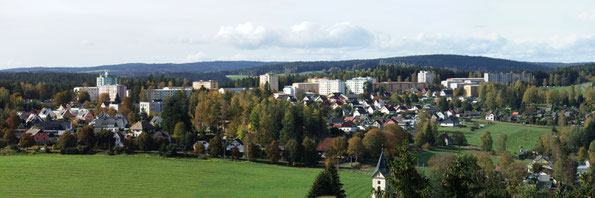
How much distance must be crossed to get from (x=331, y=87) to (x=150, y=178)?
73817 millimetres

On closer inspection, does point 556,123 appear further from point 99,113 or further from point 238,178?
point 99,113

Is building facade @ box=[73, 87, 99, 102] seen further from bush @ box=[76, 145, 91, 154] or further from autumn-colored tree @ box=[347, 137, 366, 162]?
autumn-colored tree @ box=[347, 137, 366, 162]

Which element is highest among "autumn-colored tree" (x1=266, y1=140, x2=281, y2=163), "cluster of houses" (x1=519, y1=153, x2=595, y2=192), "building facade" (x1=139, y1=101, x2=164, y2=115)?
"building facade" (x1=139, y1=101, x2=164, y2=115)

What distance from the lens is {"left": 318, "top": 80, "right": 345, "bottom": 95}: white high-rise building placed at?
339 feet

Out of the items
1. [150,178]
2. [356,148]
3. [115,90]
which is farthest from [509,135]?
[115,90]

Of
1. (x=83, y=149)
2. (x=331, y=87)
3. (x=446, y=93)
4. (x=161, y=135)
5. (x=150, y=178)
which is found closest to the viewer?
(x=150, y=178)

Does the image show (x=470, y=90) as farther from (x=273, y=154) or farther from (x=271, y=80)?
(x=273, y=154)

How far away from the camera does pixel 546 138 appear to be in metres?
46.3

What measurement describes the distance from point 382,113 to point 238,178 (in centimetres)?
4108

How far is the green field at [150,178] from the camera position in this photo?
29594 mm

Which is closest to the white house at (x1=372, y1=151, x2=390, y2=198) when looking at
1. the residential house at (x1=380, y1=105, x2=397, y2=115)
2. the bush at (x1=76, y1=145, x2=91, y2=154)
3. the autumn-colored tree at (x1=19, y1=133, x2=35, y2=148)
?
the bush at (x1=76, y1=145, x2=91, y2=154)

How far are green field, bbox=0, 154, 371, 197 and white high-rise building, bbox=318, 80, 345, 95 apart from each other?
6583cm

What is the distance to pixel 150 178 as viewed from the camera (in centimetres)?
3275

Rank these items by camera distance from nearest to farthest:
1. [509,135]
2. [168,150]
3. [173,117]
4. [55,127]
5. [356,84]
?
1. [168,150]
2. [173,117]
3. [55,127]
4. [509,135]
5. [356,84]
